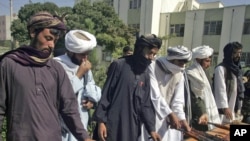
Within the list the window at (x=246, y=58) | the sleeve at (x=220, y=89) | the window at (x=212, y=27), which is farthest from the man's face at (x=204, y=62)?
the window at (x=212, y=27)

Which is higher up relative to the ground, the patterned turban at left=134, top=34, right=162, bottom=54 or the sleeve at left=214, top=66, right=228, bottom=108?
the patterned turban at left=134, top=34, right=162, bottom=54

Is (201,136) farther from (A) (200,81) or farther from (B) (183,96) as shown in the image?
(A) (200,81)

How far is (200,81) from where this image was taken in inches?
129

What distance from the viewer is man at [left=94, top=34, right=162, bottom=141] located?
8.12ft

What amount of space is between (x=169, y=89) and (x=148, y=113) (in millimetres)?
507

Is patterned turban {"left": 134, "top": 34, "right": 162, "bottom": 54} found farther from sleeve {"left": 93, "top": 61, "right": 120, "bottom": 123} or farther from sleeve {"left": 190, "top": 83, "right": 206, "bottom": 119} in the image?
sleeve {"left": 190, "top": 83, "right": 206, "bottom": 119}

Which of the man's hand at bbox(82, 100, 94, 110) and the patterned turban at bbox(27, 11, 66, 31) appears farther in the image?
the man's hand at bbox(82, 100, 94, 110)

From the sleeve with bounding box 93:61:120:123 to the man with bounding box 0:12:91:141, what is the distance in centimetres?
66

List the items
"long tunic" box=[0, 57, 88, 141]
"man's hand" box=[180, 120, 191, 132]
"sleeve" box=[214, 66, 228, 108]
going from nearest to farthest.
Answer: "long tunic" box=[0, 57, 88, 141] → "man's hand" box=[180, 120, 191, 132] → "sleeve" box=[214, 66, 228, 108]

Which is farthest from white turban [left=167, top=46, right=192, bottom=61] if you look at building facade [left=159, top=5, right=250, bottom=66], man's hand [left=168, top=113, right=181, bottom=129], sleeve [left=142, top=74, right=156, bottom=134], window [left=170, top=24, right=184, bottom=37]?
window [left=170, top=24, right=184, bottom=37]

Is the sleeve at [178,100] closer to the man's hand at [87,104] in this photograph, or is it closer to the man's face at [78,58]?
the man's hand at [87,104]

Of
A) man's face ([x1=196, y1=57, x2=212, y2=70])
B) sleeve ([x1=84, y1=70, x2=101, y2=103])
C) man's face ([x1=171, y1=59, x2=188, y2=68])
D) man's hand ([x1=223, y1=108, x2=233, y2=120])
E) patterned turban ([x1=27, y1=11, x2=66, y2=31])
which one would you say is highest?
patterned turban ([x1=27, y1=11, x2=66, y2=31])

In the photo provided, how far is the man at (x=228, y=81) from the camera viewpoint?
145 inches

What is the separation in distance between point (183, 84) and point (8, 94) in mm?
1966
